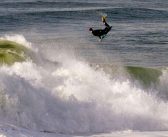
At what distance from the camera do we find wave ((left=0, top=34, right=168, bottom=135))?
22.4 m

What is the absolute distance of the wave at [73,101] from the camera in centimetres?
2239

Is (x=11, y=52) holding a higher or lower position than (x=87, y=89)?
higher

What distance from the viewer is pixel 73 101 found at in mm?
24484

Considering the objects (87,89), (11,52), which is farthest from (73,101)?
(11,52)

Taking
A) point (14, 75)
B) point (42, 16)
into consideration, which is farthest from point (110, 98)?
point (42, 16)

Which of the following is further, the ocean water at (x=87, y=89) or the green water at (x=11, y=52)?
the green water at (x=11, y=52)

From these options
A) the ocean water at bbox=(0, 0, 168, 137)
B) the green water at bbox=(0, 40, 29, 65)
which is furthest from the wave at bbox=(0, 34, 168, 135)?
the green water at bbox=(0, 40, 29, 65)

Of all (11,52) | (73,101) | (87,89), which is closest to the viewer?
(73,101)

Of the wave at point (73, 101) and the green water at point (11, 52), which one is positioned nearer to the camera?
the wave at point (73, 101)

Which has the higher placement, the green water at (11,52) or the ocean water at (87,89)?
the green water at (11,52)

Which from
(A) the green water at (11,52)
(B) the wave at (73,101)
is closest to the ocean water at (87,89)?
(B) the wave at (73,101)

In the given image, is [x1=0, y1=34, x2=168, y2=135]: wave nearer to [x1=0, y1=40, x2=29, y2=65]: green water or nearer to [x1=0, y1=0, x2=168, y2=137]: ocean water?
[x1=0, y1=0, x2=168, y2=137]: ocean water

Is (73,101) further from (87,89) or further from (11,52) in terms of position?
(11,52)

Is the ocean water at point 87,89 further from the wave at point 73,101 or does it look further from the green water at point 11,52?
the green water at point 11,52
